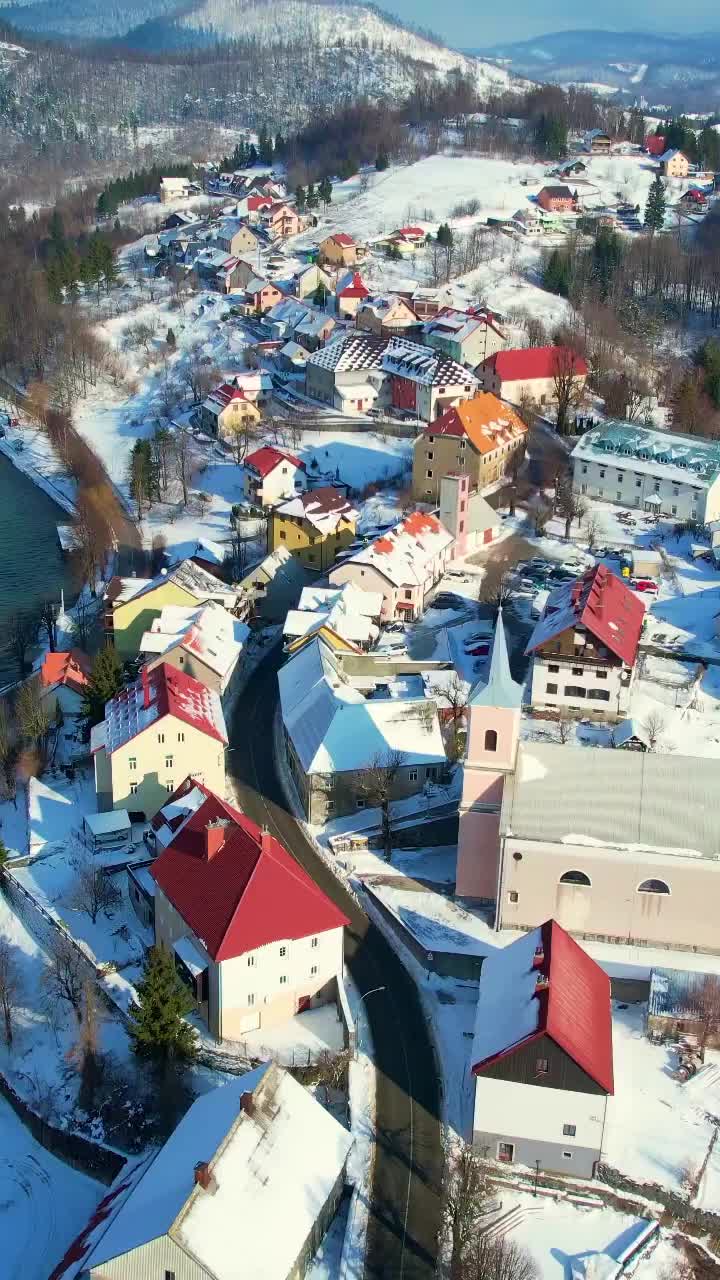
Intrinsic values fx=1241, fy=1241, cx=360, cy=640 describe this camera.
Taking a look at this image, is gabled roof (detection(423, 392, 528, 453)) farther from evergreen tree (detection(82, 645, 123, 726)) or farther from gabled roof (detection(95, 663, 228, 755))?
gabled roof (detection(95, 663, 228, 755))

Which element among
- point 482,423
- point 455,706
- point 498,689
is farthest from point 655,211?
point 498,689

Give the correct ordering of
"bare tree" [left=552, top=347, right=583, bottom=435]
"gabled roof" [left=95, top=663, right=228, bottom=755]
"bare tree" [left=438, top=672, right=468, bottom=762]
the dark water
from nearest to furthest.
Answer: "gabled roof" [left=95, top=663, right=228, bottom=755] < "bare tree" [left=438, top=672, right=468, bottom=762] < the dark water < "bare tree" [left=552, top=347, right=583, bottom=435]

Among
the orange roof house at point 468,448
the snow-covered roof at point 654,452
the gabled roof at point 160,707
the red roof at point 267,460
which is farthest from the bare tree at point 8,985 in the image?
the snow-covered roof at point 654,452

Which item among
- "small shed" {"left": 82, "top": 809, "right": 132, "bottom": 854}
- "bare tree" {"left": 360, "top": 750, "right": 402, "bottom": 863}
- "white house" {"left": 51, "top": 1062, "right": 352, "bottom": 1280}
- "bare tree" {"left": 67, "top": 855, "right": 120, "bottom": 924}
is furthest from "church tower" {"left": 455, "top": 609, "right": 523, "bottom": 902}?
"white house" {"left": 51, "top": 1062, "right": 352, "bottom": 1280}

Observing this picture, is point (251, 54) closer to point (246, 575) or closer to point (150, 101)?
point (150, 101)

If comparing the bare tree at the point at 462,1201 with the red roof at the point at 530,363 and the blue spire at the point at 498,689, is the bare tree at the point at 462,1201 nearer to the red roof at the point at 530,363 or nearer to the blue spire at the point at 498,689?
the blue spire at the point at 498,689

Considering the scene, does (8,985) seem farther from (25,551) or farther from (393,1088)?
(25,551)
